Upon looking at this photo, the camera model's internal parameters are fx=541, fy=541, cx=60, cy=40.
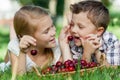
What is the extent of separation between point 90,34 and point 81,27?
0.14m

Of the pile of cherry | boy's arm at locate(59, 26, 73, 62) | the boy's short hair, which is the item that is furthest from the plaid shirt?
the pile of cherry

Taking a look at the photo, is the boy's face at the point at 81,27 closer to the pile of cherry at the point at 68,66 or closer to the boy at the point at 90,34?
the boy at the point at 90,34

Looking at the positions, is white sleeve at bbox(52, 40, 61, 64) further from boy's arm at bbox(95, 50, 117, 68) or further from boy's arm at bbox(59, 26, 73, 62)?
boy's arm at bbox(95, 50, 117, 68)

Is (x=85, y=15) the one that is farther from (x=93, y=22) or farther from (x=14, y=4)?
(x=14, y=4)

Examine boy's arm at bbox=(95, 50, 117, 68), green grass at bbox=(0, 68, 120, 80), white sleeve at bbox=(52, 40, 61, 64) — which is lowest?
green grass at bbox=(0, 68, 120, 80)

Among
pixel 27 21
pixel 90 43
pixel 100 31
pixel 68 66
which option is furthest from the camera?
pixel 100 31

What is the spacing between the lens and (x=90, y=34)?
5.65 meters

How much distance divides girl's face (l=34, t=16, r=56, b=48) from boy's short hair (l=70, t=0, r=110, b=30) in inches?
14.1

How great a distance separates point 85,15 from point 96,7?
0.72ft

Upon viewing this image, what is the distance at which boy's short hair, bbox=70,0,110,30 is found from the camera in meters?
5.80

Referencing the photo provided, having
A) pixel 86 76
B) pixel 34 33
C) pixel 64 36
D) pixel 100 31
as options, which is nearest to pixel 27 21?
pixel 34 33

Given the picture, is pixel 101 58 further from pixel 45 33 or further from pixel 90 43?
pixel 45 33

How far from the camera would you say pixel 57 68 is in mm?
5363

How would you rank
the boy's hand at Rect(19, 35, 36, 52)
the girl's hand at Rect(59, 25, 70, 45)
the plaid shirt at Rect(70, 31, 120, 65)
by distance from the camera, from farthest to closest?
the plaid shirt at Rect(70, 31, 120, 65) → the girl's hand at Rect(59, 25, 70, 45) → the boy's hand at Rect(19, 35, 36, 52)
